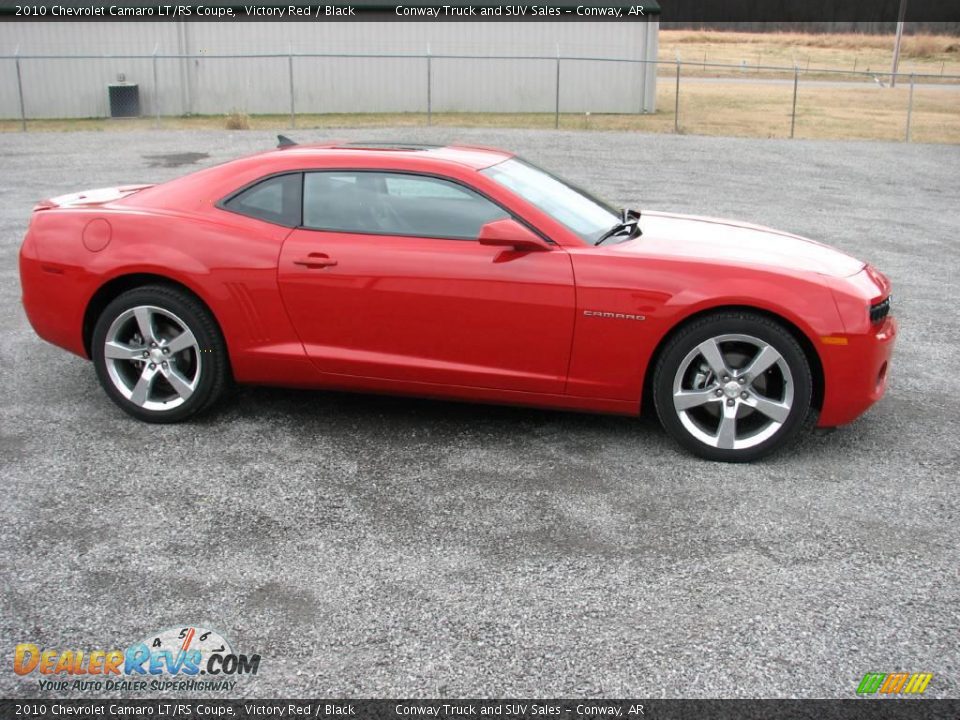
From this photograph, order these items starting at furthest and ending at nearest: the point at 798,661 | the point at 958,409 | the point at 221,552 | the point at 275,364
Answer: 1. the point at 958,409
2. the point at 275,364
3. the point at 221,552
4. the point at 798,661

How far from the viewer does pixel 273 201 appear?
5305mm

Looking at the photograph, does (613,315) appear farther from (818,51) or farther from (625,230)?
(818,51)

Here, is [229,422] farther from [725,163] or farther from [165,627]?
[725,163]

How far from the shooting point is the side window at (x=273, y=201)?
17.3 feet

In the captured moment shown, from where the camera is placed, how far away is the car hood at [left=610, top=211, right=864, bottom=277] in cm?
498

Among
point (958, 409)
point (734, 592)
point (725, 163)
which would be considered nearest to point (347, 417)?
point (734, 592)

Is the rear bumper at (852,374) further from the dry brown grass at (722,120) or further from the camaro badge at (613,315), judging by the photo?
the dry brown grass at (722,120)

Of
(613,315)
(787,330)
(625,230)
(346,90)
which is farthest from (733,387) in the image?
(346,90)

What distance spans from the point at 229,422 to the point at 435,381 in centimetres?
122

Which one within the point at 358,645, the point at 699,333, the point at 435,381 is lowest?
the point at 358,645

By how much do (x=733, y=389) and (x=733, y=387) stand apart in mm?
11

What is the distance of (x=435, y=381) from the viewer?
16.7 feet

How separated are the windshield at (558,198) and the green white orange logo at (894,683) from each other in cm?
257

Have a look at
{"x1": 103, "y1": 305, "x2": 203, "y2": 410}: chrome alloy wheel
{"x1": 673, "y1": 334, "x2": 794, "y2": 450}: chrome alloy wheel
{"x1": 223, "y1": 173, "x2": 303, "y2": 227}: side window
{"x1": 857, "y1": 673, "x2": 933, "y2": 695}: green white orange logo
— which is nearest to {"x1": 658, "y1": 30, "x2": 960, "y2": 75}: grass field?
{"x1": 223, "y1": 173, "x2": 303, "y2": 227}: side window
